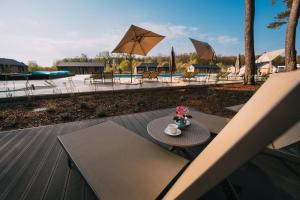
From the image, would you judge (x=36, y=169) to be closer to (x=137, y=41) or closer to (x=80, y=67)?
(x=137, y=41)

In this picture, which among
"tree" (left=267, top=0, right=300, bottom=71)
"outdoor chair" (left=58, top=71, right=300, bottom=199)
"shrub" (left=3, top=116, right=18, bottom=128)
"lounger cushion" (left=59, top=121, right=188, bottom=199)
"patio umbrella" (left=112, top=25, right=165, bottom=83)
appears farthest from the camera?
"patio umbrella" (left=112, top=25, right=165, bottom=83)

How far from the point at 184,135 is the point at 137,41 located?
719 centimetres

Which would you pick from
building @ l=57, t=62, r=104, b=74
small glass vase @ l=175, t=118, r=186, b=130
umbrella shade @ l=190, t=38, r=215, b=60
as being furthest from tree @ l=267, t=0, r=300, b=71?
building @ l=57, t=62, r=104, b=74

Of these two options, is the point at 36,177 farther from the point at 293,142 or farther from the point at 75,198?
the point at 293,142

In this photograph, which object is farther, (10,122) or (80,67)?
(80,67)

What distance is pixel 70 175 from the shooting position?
5.86ft

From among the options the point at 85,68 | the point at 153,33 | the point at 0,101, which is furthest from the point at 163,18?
the point at 85,68

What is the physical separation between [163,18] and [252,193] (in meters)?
16.6

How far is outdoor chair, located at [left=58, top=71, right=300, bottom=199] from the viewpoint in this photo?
1.95 feet

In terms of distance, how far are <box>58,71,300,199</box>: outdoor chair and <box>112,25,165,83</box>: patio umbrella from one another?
20.1 ft

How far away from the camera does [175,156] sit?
1.55 metres

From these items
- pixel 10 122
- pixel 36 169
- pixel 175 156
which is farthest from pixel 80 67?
pixel 175 156

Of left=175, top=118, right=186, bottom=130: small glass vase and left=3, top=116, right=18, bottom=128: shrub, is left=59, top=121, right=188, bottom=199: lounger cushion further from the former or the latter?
left=3, top=116, right=18, bottom=128: shrub

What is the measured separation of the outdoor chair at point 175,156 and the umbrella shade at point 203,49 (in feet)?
24.2
